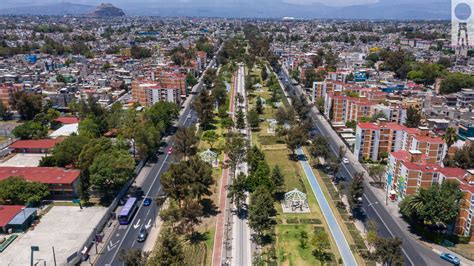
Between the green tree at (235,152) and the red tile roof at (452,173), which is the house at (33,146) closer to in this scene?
the green tree at (235,152)

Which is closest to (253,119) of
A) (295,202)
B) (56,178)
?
(295,202)

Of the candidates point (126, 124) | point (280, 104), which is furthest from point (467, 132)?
point (126, 124)

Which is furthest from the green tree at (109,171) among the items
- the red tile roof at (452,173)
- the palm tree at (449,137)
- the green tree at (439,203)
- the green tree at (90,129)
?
the palm tree at (449,137)

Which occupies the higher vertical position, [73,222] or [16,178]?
[16,178]

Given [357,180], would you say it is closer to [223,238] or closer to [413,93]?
[223,238]

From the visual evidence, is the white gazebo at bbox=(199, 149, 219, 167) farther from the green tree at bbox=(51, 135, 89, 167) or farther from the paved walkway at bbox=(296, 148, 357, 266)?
the green tree at bbox=(51, 135, 89, 167)

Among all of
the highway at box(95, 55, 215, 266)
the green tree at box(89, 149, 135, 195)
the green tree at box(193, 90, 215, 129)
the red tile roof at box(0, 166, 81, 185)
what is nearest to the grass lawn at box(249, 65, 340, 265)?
the highway at box(95, 55, 215, 266)
